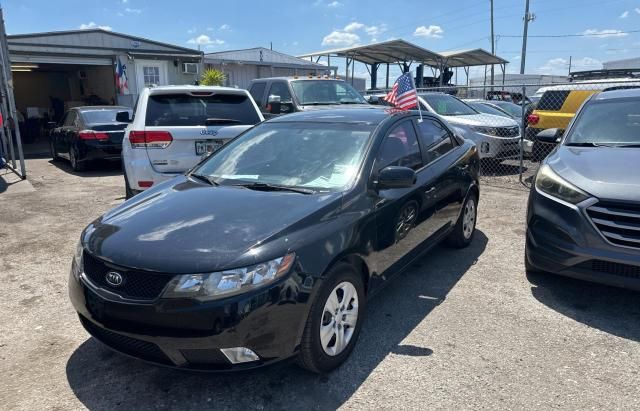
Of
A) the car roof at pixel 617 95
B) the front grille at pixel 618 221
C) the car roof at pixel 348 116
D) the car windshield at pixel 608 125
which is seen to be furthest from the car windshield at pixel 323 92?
the front grille at pixel 618 221

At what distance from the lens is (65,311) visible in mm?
3727

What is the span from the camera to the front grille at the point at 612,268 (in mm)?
3367

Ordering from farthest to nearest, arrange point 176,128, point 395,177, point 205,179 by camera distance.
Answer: point 176,128 → point 205,179 → point 395,177

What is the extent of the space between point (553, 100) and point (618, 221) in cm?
745

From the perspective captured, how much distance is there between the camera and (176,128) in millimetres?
5652

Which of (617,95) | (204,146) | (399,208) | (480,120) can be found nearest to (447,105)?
(480,120)

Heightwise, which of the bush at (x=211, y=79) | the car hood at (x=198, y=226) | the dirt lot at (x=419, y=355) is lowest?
the dirt lot at (x=419, y=355)

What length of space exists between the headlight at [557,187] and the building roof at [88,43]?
16.3 metres

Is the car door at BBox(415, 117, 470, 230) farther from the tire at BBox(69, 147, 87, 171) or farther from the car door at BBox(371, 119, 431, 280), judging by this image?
the tire at BBox(69, 147, 87, 171)

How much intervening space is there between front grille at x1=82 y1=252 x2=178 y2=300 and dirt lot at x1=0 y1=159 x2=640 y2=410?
2.12 feet

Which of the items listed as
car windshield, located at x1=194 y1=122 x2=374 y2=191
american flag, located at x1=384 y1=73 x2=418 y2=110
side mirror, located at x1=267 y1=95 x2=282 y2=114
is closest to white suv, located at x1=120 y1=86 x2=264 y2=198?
car windshield, located at x1=194 y1=122 x2=374 y2=191

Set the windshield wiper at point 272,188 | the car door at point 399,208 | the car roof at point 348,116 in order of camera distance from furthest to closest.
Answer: the car roof at point 348,116
the car door at point 399,208
the windshield wiper at point 272,188

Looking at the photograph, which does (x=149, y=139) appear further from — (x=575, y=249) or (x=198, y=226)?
(x=575, y=249)

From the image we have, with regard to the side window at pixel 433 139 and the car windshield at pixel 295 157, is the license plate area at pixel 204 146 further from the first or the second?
the side window at pixel 433 139
